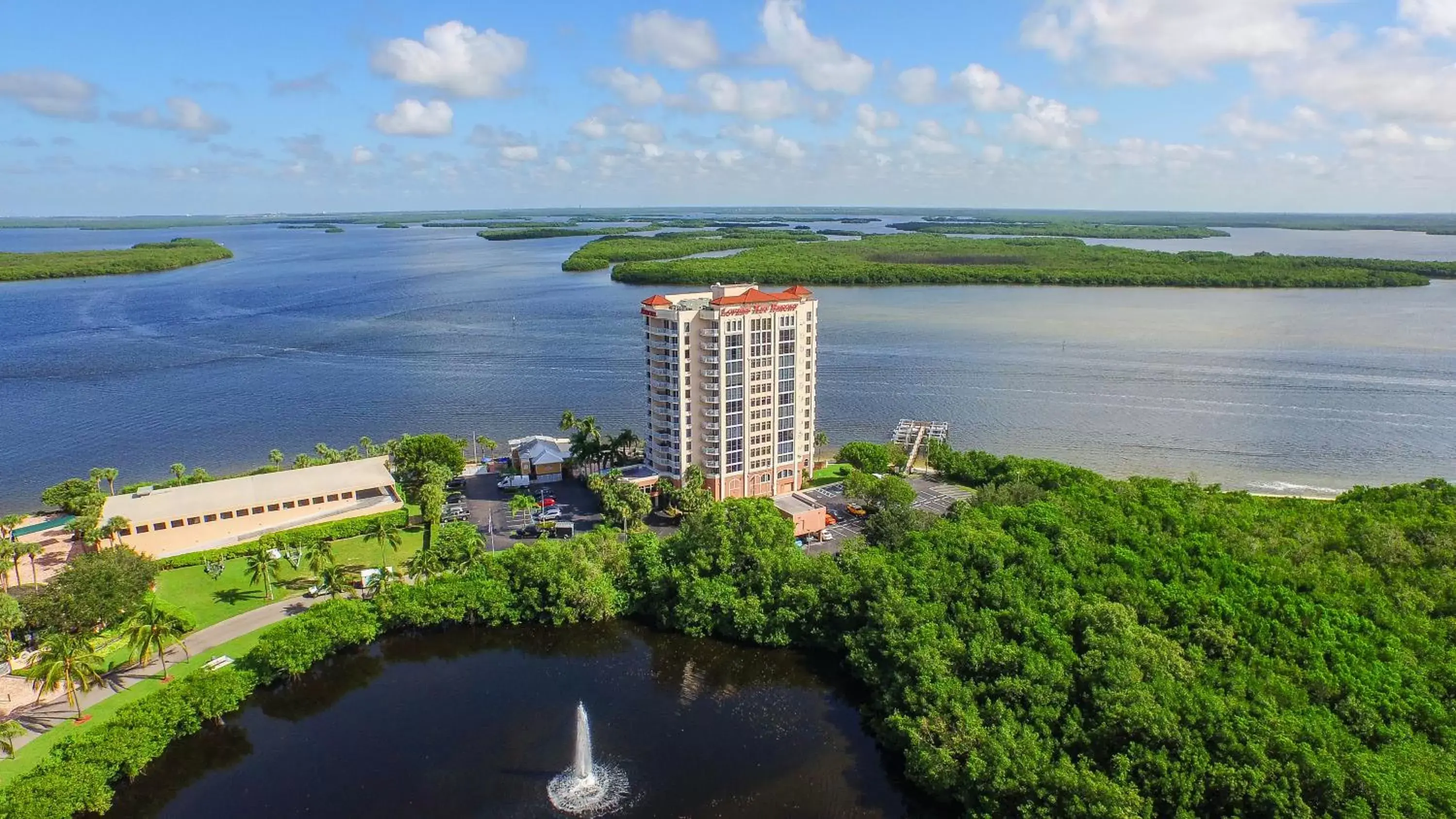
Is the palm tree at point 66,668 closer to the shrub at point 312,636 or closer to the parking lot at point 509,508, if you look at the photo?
the shrub at point 312,636

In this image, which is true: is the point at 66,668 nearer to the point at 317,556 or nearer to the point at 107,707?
the point at 107,707

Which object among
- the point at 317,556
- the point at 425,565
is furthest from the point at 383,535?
the point at 425,565

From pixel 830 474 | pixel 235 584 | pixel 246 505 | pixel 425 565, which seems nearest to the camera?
pixel 425 565

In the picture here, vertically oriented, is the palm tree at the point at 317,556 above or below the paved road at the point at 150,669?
above

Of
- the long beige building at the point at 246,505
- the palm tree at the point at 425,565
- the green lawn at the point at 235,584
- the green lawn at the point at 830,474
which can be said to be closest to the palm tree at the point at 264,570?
the green lawn at the point at 235,584

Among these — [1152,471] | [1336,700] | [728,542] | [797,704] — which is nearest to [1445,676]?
[1336,700]

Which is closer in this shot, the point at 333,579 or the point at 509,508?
the point at 333,579

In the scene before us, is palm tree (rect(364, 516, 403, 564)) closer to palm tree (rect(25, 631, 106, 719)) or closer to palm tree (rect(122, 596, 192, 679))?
palm tree (rect(122, 596, 192, 679))
